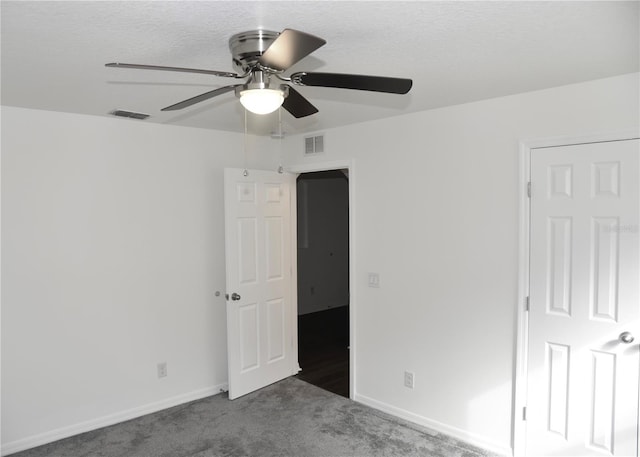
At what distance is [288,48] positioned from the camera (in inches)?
57.2

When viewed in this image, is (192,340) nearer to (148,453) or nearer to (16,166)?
(148,453)

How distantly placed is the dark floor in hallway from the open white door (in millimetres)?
295

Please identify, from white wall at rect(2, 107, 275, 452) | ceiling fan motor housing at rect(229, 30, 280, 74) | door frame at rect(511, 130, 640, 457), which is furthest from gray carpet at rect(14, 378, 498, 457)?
ceiling fan motor housing at rect(229, 30, 280, 74)

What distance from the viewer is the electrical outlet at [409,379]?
3.44m

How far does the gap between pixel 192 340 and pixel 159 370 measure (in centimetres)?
36

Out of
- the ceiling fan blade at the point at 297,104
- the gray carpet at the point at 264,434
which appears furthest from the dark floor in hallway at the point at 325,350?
the ceiling fan blade at the point at 297,104

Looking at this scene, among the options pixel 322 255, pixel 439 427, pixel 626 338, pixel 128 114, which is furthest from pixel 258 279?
pixel 322 255

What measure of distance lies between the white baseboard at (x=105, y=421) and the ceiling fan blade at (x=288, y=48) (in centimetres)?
311

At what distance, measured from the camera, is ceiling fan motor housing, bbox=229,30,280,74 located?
1.78m

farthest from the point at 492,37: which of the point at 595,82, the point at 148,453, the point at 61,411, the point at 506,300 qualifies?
the point at 61,411

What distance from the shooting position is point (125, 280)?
11.5 feet

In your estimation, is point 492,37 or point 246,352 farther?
point 246,352

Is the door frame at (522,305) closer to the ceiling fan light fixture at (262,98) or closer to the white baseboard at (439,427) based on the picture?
the white baseboard at (439,427)

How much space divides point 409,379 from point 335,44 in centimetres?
260
